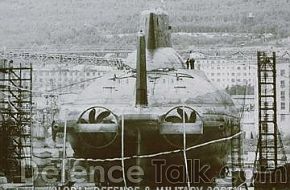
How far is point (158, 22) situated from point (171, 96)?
0.44m

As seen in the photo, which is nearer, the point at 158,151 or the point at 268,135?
the point at 158,151

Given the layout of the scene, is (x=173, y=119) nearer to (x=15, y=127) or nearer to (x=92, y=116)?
(x=92, y=116)

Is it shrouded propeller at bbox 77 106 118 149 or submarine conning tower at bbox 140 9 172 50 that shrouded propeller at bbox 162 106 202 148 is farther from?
submarine conning tower at bbox 140 9 172 50

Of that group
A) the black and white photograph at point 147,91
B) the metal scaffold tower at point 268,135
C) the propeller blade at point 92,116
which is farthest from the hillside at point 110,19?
the propeller blade at point 92,116

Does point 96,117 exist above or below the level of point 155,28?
below

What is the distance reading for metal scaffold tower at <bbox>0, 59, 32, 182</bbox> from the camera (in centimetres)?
428

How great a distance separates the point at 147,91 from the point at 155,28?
37 cm

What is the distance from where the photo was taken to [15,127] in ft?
14.1

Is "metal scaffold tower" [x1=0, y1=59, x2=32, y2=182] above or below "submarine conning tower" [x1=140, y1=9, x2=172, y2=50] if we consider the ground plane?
below

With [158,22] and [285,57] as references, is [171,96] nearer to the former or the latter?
[158,22]

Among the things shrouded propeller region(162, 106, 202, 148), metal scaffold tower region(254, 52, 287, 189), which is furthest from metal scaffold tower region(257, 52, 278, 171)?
shrouded propeller region(162, 106, 202, 148)

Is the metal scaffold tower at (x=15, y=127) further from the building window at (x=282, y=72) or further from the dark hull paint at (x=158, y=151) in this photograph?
the building window at (x=282, y=72)

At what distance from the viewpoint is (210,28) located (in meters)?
4.33

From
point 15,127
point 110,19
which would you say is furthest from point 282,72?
point 15,127
